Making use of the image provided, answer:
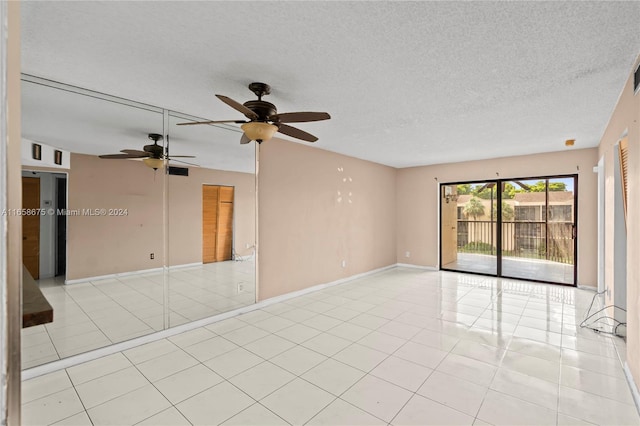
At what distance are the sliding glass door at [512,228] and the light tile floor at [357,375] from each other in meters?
2.15

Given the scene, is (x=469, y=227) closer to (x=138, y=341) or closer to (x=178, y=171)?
(x=178, y=171)

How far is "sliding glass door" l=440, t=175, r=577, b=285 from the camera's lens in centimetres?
563

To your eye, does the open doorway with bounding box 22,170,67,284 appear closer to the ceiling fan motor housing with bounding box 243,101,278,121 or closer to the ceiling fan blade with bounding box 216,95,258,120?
the ceiling fan blade with bounding box 216,95,258,120

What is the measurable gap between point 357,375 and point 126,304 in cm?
243

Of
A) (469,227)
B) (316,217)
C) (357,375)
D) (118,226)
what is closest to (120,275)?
(118,226)

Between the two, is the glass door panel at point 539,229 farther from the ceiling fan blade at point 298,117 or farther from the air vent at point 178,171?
the air vent at point 178,171

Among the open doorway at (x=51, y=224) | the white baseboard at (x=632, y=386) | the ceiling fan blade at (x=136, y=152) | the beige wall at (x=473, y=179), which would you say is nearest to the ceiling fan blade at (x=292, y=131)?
the ceiling fan blade at (x=136, y=152)

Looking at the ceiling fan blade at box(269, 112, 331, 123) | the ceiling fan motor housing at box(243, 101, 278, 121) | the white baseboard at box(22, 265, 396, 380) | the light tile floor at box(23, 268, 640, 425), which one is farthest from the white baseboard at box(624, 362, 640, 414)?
the white baseboard at box(22, 265, 396, 380)

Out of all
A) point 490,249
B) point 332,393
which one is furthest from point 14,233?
point 490,249

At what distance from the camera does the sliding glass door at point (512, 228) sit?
5629 millimetres

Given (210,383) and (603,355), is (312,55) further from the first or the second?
(603,355)

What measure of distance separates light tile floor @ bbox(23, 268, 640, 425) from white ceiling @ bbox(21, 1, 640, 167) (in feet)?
7.14

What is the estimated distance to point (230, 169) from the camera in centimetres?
421

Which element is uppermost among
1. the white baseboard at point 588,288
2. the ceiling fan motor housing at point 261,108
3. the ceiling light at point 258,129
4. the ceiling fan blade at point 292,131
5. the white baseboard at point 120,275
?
the ceiling fan motor housing at point 261,108
